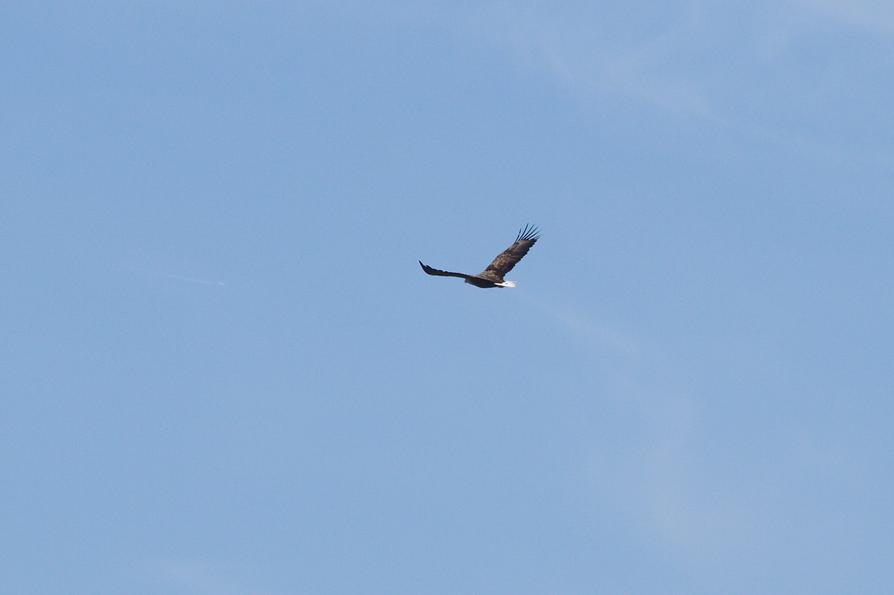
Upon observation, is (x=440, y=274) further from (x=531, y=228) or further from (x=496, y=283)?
(x=531, y=228)

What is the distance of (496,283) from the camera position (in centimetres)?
11975

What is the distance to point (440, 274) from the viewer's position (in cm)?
11019

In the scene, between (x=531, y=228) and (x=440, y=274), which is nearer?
(x=440, y=274)

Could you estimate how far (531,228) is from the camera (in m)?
128

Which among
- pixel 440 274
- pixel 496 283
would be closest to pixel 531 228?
pixel 496 283

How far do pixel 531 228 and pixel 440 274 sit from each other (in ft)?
64.4

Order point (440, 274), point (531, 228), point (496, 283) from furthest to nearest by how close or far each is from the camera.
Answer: point (531, 228) → point (496, 283) → point (440, 274)

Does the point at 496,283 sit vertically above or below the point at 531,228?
below

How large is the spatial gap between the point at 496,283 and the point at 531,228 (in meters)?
9.86

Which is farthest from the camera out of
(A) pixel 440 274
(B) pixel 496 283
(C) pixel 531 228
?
(C) pixel 531 228

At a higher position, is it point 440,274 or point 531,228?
point 531,228

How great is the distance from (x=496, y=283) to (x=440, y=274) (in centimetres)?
1053

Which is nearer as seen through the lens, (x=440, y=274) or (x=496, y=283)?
(x=440, y=274)
